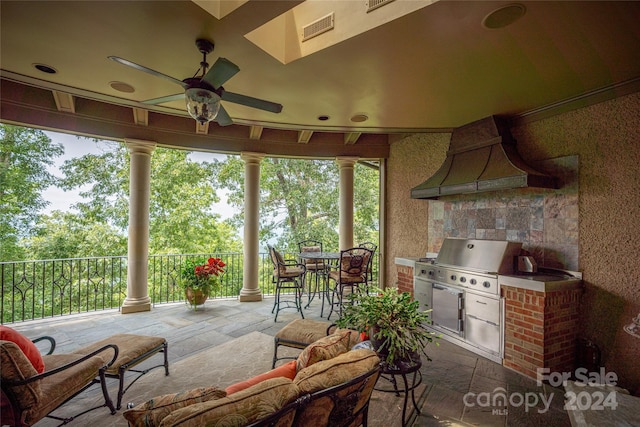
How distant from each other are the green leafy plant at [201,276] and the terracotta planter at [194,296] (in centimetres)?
4

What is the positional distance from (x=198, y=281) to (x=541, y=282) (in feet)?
15.5

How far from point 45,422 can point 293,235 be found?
8.47 metres

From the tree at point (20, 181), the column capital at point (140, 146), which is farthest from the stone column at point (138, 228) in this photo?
the tree at point (20, 181)

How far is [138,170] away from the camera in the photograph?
4.80m

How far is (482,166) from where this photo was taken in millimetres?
3762

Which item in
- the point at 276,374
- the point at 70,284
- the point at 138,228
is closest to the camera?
the point at 276,374

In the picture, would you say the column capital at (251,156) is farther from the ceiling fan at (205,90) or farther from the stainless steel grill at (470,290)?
the stainless steel grill at (470,290)

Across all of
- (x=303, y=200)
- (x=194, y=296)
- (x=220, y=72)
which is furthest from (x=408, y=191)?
(x=303, y=200)

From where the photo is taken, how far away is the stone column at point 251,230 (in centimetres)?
550

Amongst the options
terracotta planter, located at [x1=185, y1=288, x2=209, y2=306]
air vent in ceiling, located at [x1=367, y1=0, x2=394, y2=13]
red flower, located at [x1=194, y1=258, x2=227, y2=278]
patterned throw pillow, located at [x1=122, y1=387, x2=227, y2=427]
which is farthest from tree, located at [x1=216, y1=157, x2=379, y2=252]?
patterned throw pillow, located at [x1=122, y1=387, x2=227, y2=427]

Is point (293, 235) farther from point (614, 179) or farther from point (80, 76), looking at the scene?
point (614, 179)

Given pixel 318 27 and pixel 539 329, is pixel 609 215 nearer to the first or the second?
pixel 539 329

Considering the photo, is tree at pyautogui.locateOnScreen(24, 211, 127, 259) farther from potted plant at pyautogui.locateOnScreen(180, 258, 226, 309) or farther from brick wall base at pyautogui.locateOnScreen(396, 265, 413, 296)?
brick wall base at pyautogui.locateOnScreen(396, 265, 413, 296)

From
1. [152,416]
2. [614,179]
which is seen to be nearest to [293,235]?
[614,179]
